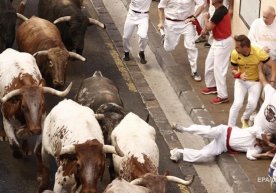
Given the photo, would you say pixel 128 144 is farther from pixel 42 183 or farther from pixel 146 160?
pixel 42 183

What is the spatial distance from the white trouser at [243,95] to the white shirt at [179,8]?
2658mm

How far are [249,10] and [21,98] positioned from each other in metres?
5.61

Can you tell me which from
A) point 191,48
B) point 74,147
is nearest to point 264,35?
point 191,48

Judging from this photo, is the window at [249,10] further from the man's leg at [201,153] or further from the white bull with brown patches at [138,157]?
the white bull with brown patches at [138,157]

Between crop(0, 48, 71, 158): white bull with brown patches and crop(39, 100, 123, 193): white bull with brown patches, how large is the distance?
12.4 inches

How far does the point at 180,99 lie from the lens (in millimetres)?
15047

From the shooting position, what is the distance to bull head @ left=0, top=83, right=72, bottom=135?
11.6 m

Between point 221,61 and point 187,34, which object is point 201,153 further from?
point 187,34

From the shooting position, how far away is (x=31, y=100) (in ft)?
38.2

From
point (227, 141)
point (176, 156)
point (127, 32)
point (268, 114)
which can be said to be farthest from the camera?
point (127, 32)

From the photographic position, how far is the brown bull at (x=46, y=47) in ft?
45.2

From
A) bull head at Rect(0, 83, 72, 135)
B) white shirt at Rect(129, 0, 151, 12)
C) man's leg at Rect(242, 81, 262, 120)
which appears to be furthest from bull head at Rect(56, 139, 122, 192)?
white shirt at Rect(129, 0, 151, 12)

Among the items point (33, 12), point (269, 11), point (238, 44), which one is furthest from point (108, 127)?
point (33, 12)

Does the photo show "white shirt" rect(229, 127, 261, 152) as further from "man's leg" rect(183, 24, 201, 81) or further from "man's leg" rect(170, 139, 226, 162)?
"man's leg" rect(183, 24, 201, 81)
